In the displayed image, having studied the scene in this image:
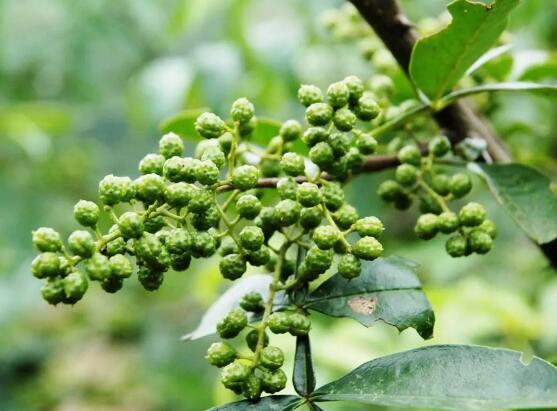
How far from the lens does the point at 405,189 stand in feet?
5.05

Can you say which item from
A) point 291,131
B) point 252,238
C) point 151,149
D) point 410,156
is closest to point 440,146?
point 410,156

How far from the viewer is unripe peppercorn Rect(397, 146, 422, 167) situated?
4.89 feet

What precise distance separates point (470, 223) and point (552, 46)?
2.24 metres

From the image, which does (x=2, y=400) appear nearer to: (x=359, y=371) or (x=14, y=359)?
(x=14, y=359)

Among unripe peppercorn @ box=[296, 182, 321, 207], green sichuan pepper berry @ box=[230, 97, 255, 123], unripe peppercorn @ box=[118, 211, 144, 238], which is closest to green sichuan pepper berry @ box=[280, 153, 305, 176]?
unripe peppercorn @ box=[296, 182, 321, 207]

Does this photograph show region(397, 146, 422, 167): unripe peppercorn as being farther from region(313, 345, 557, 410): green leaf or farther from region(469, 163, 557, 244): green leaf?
region(313, 345, 557, 410): green leaf

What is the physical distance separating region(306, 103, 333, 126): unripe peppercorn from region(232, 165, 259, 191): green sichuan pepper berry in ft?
0.46

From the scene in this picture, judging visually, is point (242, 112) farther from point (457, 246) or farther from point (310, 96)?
point (457, 246)

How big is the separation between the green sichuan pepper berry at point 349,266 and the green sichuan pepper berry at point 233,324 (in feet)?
0.59

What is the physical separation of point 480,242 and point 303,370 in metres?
0.41

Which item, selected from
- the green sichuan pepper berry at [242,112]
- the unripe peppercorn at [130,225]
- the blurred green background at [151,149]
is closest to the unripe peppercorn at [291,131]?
the green sichuan pepper berry at [242,112]

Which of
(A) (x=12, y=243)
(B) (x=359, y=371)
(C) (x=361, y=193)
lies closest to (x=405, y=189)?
(B) (x=359, y=371)

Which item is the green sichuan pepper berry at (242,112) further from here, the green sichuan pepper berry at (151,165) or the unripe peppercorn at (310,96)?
the green sichuan pepper berry at (151,165)

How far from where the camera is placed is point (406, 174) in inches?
59.2
